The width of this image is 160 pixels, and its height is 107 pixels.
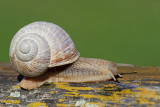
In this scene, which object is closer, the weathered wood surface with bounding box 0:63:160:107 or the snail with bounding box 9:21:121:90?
the weathered wood surface with bounding box 0:63:160:107

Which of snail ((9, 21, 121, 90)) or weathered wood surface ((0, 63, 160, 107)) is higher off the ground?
snail ((9, 21, 121, 90))

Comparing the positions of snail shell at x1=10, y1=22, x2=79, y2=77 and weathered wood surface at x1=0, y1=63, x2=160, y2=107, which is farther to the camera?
snail shell at x1=10, y1=22, x2=79, y2=77

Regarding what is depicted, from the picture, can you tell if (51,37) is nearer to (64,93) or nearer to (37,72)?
(37,72)

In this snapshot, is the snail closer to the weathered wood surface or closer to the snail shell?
the snail shell

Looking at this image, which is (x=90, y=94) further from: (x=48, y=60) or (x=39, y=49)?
(x=39, y=49)

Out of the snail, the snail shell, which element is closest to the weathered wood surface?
the snail

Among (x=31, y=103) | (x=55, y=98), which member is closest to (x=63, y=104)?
(x=55, y=98)

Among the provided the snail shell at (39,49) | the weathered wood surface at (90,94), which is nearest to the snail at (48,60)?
the snail shell at (39,49)

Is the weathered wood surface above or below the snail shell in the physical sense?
below
